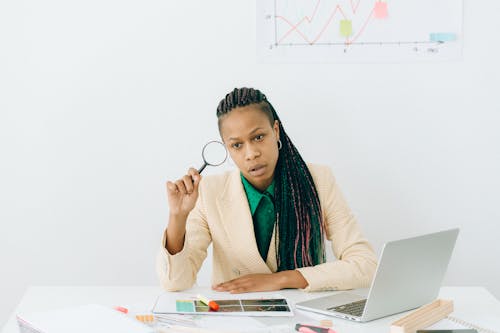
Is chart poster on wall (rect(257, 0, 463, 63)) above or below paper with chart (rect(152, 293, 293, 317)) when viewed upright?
above

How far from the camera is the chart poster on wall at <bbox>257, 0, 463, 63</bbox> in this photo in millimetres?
2545

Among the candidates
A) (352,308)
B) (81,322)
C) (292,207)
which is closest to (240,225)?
(292,207)

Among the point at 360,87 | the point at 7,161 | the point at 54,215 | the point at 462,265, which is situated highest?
the point at 360,87

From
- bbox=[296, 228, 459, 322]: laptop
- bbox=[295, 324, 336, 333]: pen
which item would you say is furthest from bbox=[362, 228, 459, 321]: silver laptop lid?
bbox=[295, 324, 336, 333]: pen

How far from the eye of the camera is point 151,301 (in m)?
1.76

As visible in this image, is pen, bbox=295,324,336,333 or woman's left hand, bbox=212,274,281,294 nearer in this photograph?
pen, bbox=295,324,336,333

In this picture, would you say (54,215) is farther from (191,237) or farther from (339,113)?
(339,113)

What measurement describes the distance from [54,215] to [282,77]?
995mm

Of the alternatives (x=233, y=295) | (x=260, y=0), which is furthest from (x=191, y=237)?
(x=260, y=0)

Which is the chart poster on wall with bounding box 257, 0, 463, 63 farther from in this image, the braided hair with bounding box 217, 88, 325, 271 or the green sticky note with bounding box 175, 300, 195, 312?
the green sticky note with bounding box 175, 300, 195, 312

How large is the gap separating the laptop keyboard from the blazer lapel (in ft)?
1.48

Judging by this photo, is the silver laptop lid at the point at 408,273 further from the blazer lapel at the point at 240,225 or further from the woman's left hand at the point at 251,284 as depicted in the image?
the blazer lapel at the point at 240,225

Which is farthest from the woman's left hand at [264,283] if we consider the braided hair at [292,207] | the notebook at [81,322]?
the notebook at [81,322]

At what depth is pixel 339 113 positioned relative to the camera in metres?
2.59
